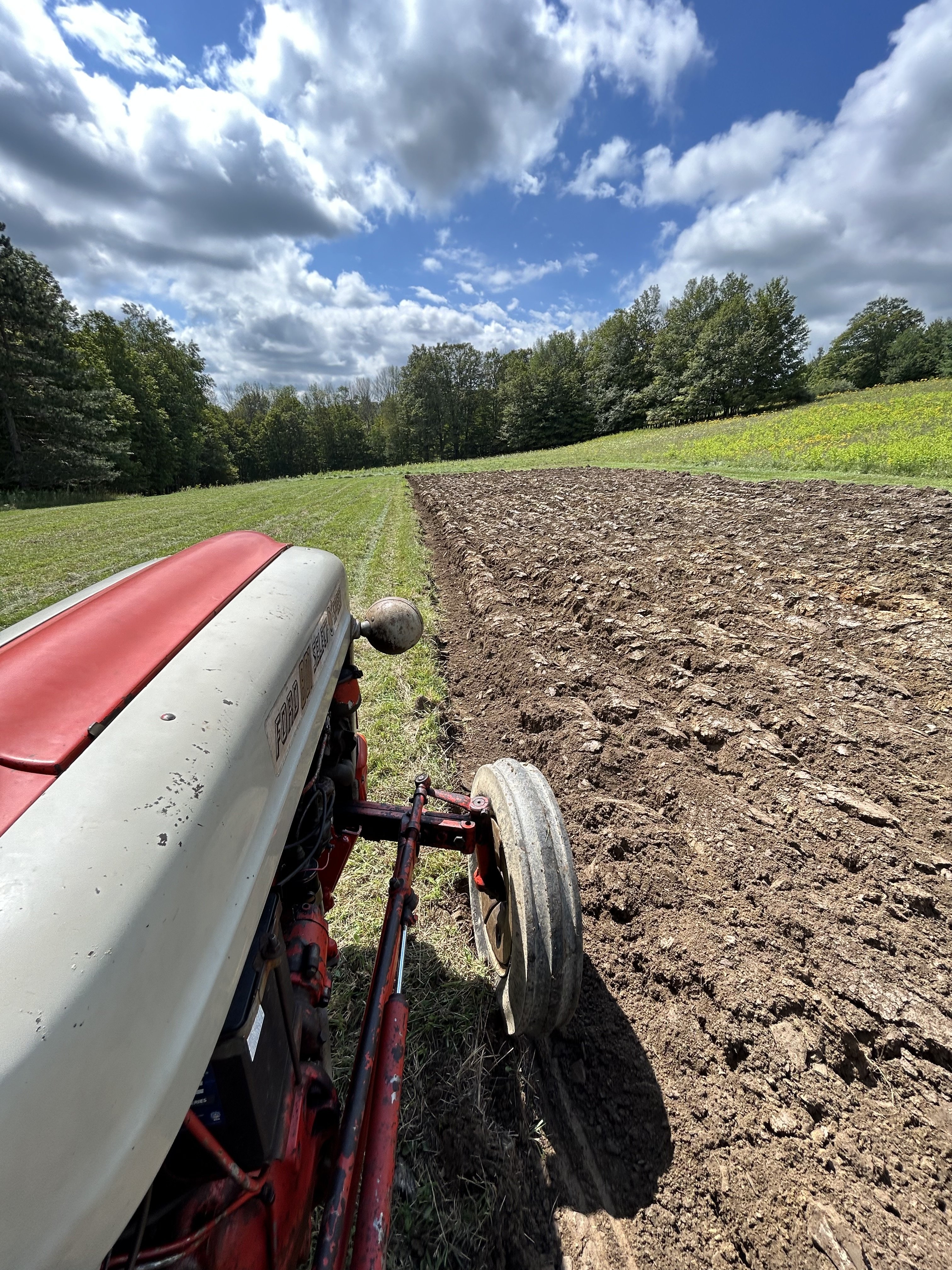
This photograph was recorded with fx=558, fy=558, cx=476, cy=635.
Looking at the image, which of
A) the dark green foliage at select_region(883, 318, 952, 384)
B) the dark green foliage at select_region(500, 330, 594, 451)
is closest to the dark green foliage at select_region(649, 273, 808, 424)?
the dark green foliage at select_region(500, 330, 594, 451)

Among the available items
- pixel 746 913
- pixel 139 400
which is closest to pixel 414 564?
pixel 746 913

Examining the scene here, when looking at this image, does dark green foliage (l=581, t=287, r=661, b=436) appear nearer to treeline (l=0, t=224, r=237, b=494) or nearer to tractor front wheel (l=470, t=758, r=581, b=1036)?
treeline (l=0, t=224, r=237, b=494)

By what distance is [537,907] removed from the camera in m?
1.62

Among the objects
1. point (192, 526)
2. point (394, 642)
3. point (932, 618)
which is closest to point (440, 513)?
point (192, 526)

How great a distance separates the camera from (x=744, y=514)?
26.5ft

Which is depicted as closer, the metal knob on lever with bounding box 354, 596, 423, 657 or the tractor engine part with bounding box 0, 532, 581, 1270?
the tractor engine part with bounding box 0, 532, 581, 1270

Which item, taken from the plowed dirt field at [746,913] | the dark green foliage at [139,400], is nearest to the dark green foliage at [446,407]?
the dark green foliage at [139,400]

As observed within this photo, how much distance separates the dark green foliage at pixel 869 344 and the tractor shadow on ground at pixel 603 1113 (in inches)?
2395

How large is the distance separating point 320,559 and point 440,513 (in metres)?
10.7

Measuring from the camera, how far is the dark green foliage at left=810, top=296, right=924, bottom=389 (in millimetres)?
50344

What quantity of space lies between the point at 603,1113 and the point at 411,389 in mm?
58159

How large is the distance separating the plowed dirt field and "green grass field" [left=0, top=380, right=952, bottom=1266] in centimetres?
24

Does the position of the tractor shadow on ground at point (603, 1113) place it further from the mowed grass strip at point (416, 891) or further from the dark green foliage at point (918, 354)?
the dark green foliage at point (918, 354)

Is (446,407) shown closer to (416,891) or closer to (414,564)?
(414,564)
